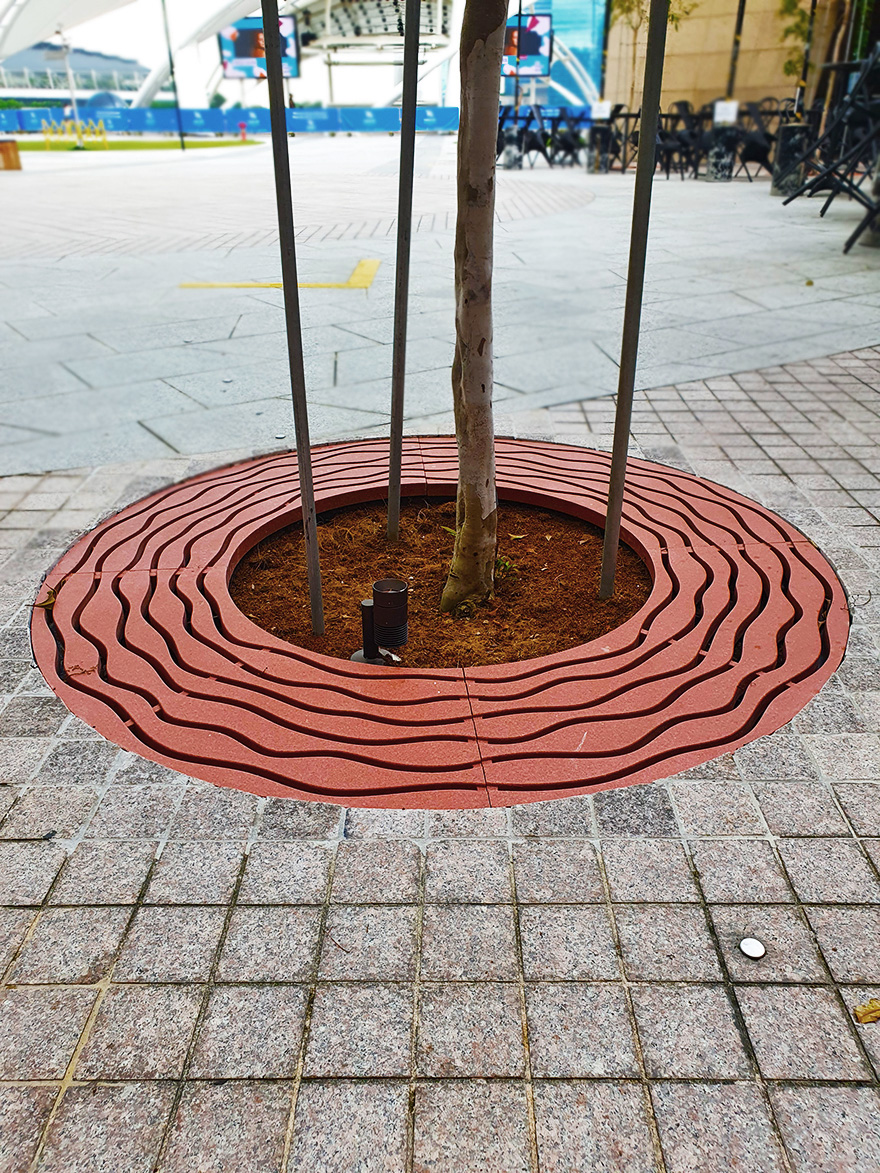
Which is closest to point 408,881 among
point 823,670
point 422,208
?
point 823,670

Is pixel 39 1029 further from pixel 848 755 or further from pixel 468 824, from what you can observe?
pixel 848 755

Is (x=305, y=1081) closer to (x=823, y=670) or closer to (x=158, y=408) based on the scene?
(x=823, y=670)

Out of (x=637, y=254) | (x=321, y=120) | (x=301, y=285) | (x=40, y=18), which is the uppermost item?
(x=40, y=18)

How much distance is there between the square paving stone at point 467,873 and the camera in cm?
196

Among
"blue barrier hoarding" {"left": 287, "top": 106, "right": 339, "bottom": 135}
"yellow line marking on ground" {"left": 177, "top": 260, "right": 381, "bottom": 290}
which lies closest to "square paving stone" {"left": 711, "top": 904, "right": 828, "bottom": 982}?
"yellow line marking on ground" {"left": 177, "top": 260, "right": 381, "bottom": 290}

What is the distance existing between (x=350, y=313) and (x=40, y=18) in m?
54.4

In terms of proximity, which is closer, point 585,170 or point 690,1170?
point 690,1170

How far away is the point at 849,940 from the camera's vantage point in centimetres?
186

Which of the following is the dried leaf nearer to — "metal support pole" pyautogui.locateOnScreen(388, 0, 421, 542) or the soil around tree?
the soil around tree

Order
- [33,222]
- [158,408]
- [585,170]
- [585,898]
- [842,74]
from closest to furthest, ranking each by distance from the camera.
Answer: [585,898], [158,408], [33,222], [842,74], [585,170]

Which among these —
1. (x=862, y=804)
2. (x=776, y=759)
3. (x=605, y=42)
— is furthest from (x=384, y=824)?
(x=605, y=42)

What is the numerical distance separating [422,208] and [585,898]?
12.8 metres

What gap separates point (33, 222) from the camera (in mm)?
12930

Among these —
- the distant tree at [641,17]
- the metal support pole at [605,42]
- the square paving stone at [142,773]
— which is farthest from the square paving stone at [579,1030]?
the metal support pole at [605,42]
